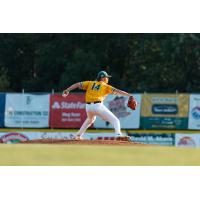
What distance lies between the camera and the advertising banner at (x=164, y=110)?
3400cm

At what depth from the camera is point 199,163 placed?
11031mm

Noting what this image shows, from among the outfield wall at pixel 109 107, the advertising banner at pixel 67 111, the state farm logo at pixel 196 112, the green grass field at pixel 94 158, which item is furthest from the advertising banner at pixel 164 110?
the green grass field at pixel 94 158

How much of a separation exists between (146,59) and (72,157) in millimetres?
40048

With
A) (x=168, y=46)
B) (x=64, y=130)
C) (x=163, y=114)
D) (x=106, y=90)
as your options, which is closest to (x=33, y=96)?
(x=64, y=130)

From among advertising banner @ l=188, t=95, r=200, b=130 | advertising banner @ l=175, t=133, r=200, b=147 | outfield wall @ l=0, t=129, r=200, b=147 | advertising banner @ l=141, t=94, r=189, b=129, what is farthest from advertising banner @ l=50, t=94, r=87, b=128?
advertising banner @ l=175, t=133, r=200, b=147

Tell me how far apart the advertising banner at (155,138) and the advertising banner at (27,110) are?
4.88 m

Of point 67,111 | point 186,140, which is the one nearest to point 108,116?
point 186,140

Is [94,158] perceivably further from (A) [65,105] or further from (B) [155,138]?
(A) [65,105]

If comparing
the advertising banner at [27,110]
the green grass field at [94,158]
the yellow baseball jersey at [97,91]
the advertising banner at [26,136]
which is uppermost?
the yellow baseball jersey at [97,91]

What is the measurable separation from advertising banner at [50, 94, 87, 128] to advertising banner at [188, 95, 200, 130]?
5108 millimetres

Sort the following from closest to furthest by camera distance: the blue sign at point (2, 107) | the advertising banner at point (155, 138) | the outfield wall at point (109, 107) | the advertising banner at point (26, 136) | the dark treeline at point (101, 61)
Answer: the advertising banner at point (155, 138) < the advertising banner at point (26, 136) < the outfield wall at point (109, 107) < the blue sign at point (2, 107) < the dark treeline at point (101, 61)

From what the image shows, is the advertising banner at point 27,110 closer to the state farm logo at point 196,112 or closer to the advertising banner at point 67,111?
the advertising banner at point 67,111

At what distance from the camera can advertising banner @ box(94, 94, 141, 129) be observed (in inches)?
1331

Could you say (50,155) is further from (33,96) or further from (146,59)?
(146,59)
